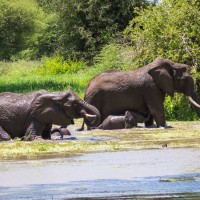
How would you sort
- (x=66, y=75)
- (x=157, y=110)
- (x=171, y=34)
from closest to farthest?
(x=157, y=110) → (x=171, y=34) → (x=66, y=75)

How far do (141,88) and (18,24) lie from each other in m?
45.2

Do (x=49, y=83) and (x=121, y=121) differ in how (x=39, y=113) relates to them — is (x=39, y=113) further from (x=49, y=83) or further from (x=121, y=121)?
(x=49, y=83)

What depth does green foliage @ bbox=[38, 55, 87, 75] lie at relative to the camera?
2164 inches

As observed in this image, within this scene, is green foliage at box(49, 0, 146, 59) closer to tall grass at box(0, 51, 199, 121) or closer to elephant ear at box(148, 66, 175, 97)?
tall grass at box(0, 51, 199, 121)

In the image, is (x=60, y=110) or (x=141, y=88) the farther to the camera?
(x=141, y=88)

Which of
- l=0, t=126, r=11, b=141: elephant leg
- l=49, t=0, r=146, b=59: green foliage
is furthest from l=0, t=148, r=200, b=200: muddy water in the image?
l=49, t=0, r=146, b=59: green foliage

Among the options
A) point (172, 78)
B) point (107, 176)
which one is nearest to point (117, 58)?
point (172, 78)

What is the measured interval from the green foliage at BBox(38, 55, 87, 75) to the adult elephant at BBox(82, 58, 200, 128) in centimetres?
3033

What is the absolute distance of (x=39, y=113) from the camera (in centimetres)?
1944

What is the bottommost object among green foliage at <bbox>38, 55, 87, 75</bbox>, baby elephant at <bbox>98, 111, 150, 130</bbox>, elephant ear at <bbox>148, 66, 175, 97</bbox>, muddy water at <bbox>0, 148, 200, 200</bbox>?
green foliage at <bbox>38, 55, 87, 75</bbox>

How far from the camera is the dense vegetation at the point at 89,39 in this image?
2750cm

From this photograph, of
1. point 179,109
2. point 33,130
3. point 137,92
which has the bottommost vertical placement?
point 179,109

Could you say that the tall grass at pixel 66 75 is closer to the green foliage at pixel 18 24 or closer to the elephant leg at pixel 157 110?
the green foliage at pixel 18 24

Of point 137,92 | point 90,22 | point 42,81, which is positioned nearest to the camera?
point 137,92
